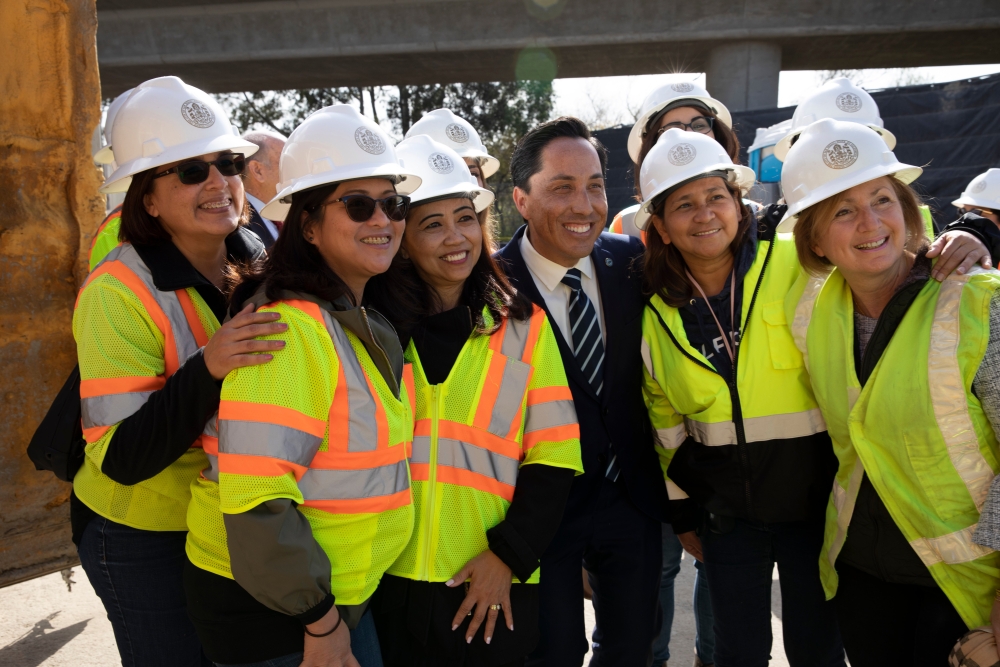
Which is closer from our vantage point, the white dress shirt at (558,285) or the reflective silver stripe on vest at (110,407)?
the reflective silver stripe on vest at (110,407)

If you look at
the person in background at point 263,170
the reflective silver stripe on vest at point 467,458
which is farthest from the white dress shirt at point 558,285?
the person in background at point 263,170

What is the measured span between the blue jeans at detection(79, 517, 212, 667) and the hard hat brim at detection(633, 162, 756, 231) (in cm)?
207

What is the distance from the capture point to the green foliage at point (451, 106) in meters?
20.1

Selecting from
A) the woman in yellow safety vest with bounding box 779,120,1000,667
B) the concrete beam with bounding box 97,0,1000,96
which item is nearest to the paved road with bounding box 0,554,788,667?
the woman in yellow safety vest with bounding box 779,120,1000,667

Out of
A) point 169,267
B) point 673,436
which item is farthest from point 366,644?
point 673,436

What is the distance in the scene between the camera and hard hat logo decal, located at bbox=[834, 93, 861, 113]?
3.96 meters

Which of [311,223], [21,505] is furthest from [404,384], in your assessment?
A: [21,505]

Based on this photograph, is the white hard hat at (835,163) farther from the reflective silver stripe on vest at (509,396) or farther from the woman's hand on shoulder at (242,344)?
the woman's hand on shoulder at (242,344)

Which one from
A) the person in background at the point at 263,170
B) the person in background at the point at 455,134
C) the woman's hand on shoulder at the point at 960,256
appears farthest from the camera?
the person in background at the point at 263,170

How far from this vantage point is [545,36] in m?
15.3

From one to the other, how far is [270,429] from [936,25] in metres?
17.2

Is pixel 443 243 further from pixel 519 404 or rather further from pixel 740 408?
pixel 740 408

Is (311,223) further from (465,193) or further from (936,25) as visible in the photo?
(936,25)

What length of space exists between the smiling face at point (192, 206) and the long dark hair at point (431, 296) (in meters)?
0.53
